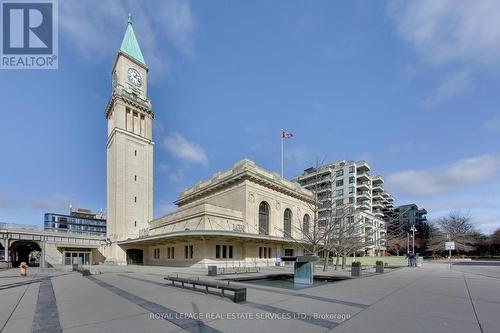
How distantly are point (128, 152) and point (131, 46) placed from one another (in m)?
24.1

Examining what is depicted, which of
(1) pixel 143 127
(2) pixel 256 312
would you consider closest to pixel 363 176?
(1) pixel 143 127

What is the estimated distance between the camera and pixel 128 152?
5316cm

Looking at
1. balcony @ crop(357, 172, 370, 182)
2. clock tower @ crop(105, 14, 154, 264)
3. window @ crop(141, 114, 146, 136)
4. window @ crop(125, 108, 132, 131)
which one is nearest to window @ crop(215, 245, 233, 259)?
clock tower @ crop(105, 14, 154, 264)

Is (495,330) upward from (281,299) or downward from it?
upward

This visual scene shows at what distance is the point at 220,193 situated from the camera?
4609 centimetres

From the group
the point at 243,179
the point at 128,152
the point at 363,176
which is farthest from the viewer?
the point at 363,176

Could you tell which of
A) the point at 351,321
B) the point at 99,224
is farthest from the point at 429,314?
the point at 99,224

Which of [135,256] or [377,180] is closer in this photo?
[135,256]

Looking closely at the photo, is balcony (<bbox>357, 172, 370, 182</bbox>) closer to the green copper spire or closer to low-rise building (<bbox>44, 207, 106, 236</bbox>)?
the green copper spire

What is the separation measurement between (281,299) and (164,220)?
3989cm

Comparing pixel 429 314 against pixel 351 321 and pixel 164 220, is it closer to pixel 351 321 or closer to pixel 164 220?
pixel 351 321

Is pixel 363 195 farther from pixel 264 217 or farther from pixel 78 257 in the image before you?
pixel 78 257

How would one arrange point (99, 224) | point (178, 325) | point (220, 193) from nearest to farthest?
point (178, 325), point (220, 193), point (99, 224)

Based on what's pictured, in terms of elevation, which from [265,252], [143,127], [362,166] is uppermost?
Answer: [143,127]
